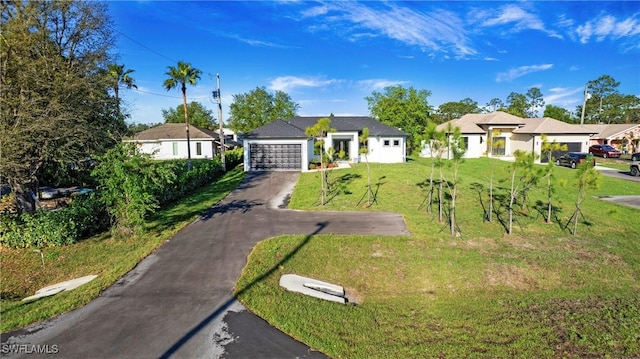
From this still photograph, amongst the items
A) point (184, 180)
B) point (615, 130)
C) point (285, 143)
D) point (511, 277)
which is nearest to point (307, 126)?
point (285, 143)

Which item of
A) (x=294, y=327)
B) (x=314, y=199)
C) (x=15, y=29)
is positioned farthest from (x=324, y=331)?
(x=15, y=29)

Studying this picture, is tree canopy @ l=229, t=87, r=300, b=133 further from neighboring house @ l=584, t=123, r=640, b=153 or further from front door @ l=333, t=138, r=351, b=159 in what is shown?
neighboring house @ l=584, t=123, r=640, b=153

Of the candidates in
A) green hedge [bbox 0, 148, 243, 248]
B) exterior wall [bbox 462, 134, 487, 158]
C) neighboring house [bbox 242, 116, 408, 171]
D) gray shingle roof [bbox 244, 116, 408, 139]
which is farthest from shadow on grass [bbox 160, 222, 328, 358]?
exterior wall [bbox 462, 134, 487, 158]

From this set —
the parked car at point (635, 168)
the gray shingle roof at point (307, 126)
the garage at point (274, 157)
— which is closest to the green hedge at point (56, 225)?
the garage at point (274, 157)

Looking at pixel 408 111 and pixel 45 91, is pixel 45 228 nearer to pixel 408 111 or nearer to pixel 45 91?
pixel 45 91

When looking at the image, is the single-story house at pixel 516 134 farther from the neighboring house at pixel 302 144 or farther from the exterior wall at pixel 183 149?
the exterior wall at pixel 183 149

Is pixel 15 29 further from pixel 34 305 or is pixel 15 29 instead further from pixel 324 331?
pixel 324 331

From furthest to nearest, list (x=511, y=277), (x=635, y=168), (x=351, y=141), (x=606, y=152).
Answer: (x=606, y=152) → (x=351, y=141) → (x=635, y=168) → (x=511, y=277)
